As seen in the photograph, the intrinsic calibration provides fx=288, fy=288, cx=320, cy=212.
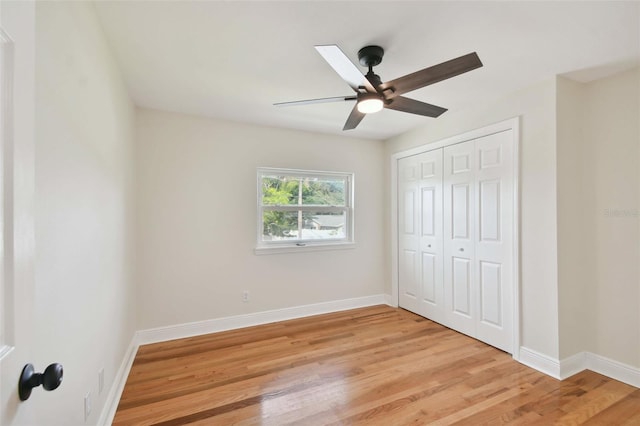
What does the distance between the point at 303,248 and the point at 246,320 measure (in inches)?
42.9

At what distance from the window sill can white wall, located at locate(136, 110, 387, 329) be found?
0.07 meters

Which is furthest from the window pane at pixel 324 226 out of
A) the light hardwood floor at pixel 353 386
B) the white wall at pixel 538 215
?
the white wall at pixel 538 215

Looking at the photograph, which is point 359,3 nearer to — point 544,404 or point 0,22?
point 0,22

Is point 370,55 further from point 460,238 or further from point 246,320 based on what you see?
point 246,320

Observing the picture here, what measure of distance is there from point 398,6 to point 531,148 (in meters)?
1.76

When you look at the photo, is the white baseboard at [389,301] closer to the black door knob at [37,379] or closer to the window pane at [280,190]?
the window pane at [280,190]

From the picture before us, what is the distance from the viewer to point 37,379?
25.2 inches

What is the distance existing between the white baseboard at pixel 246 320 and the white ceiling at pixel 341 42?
2.37m

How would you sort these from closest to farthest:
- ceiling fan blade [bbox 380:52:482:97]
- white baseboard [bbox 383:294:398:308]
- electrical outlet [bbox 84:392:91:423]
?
electrical outlet [bbox 84:392:91:423], ceiling fan blade [bbox 380:52:482:97], white baseboard [bbox 383:294:398:308]

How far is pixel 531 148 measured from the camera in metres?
2.48

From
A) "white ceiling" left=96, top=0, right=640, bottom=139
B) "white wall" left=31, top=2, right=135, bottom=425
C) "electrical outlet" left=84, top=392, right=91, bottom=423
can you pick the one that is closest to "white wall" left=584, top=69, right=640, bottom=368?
"white ceiling" left=96, top=0, right=640, bottom=139

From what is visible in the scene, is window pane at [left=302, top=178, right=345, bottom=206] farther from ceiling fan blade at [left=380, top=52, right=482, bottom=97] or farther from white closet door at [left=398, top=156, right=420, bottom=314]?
ceiling fan blade at [left=380, top=52, right=482, bottom=97]

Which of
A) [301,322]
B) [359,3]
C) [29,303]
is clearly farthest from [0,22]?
[301,322]

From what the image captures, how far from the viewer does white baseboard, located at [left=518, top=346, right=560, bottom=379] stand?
2.31m
